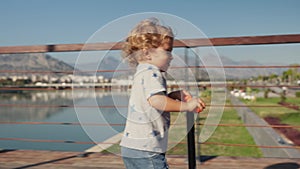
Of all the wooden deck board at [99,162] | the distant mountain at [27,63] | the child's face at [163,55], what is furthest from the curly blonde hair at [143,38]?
the wooden deck board at [99,162]

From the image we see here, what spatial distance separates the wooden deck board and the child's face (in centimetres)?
130

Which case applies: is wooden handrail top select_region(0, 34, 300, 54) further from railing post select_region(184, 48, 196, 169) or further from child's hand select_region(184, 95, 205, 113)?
child's hand select_region(184, 95, 205, 113)

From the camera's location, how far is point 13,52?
2412mm

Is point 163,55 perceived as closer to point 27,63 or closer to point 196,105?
point 196,105

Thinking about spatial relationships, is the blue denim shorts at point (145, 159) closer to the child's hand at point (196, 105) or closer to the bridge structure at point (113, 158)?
the child's hand at point (196, 105)

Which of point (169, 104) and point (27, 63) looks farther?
point (27, 63)

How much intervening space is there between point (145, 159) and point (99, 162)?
1309 mm

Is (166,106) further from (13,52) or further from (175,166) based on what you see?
(13,52)

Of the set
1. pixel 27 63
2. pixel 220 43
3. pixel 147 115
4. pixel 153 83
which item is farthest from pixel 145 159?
pixel 27 63

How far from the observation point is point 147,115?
1.04 m

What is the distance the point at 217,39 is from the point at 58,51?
1.09 meters

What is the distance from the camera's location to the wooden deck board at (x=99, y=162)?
2.17m

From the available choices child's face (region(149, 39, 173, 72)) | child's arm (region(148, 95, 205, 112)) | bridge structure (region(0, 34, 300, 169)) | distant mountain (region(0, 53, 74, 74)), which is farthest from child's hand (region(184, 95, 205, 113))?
bridge structure (region(0, 34, 300, 169))

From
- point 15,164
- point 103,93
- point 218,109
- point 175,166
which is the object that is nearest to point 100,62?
point 103,93
